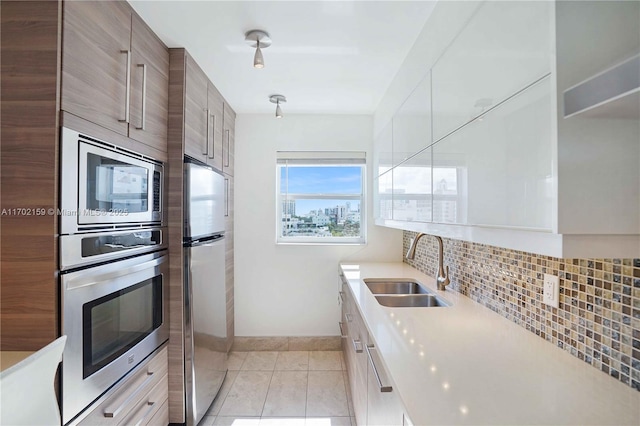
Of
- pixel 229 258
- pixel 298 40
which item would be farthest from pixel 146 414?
pixel 298 40

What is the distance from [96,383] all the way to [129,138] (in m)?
1.12

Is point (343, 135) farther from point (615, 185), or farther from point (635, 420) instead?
point (635, 420)

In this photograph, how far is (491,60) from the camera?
1.05 m

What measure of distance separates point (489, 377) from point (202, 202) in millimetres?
1917

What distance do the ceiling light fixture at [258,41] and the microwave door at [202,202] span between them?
30.6 inches

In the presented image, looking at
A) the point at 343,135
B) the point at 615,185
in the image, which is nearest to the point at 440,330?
the point at 615,185

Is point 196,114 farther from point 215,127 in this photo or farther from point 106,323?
point 106,323

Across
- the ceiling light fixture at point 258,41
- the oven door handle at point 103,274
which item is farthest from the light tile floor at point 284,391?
the ceiling light fixture at point 258,41

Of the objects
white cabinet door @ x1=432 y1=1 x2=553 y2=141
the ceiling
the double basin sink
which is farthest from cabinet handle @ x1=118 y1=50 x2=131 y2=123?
the double basin sink

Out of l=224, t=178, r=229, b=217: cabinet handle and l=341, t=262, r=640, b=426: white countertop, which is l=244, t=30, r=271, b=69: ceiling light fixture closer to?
l=224, t=178, r=229, b=217: cabinet handle

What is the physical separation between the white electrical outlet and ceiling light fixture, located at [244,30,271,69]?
70.6 inches

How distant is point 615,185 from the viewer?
778mm

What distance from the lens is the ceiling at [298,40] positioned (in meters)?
1.58

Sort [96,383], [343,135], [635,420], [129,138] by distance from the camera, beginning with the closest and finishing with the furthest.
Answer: [635,420]
[96,383]
[129,138]
[343,135]
